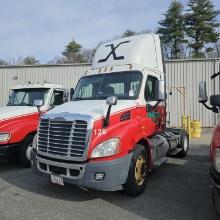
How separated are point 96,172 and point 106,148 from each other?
0.45m

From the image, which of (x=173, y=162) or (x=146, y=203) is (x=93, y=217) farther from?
(x=173, y=162)

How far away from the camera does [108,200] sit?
6.70m

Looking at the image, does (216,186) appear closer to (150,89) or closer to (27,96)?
(150,89)

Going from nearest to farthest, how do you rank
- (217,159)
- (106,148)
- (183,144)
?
(217,159)
(106,148)
(183,144)

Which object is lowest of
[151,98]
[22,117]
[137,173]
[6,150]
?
[137,173]

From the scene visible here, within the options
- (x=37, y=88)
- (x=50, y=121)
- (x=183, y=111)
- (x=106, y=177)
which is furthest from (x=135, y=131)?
(x=183, y=111)

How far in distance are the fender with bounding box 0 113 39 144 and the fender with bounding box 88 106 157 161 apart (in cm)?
357

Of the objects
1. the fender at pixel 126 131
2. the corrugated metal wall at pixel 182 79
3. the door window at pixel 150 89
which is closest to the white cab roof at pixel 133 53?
the door window at pixel 150 89

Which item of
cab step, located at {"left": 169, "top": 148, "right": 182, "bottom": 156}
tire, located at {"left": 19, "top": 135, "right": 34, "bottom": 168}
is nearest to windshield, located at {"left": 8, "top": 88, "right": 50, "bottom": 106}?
tire, located at {"left": 19, "top": 135, "right": 34, "bottom": 168}

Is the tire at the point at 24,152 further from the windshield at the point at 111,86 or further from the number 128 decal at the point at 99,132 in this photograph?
the number 128 decal at the point at 99,132

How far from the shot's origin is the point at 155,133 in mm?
8414

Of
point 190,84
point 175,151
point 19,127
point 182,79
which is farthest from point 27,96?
point 190,84

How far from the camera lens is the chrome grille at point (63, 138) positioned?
640 cm

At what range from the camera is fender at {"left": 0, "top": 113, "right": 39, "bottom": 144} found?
9273mm
